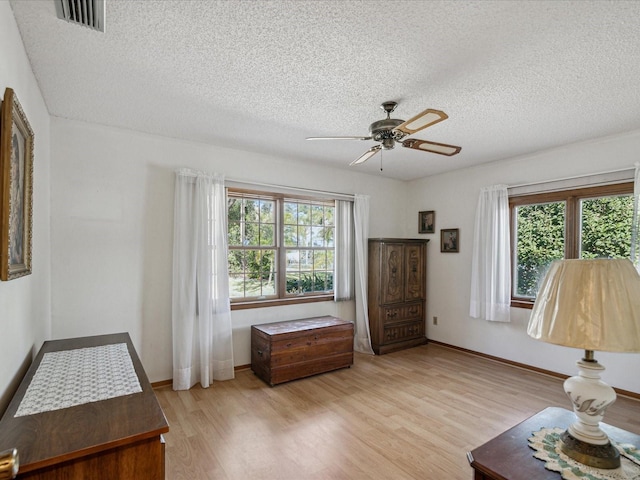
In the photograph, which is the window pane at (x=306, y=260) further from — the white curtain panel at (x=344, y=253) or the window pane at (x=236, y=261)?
the window pane at (x=236, y=261)

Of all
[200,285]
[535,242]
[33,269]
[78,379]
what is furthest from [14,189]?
[535,242]

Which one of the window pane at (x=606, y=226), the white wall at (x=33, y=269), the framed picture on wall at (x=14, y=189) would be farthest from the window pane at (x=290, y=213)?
the window pane at (x=606, y=226)

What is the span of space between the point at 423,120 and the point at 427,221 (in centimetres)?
325

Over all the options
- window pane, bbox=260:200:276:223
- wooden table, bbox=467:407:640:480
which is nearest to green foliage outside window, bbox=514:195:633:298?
wooden table, bbox=467:407:640:480

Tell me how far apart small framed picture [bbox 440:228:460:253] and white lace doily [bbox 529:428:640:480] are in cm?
351

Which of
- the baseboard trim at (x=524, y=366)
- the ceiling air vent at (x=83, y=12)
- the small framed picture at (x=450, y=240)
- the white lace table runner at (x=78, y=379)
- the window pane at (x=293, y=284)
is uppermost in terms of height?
the ceiling air vent at (x=83, y=12)

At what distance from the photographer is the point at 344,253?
Answer: 4480 millimetres

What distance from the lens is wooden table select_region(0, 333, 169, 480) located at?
41.8 inches

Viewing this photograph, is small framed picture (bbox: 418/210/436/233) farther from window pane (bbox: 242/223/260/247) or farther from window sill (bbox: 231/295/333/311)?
window pane (bbox: 242/223/260/247)

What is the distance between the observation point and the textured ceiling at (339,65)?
5.11 ft

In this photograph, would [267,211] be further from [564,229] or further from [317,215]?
[564,229]

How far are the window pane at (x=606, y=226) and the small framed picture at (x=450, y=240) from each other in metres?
1.40

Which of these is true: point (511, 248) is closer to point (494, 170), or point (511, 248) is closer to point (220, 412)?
point (494, 170)

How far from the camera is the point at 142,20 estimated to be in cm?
161
